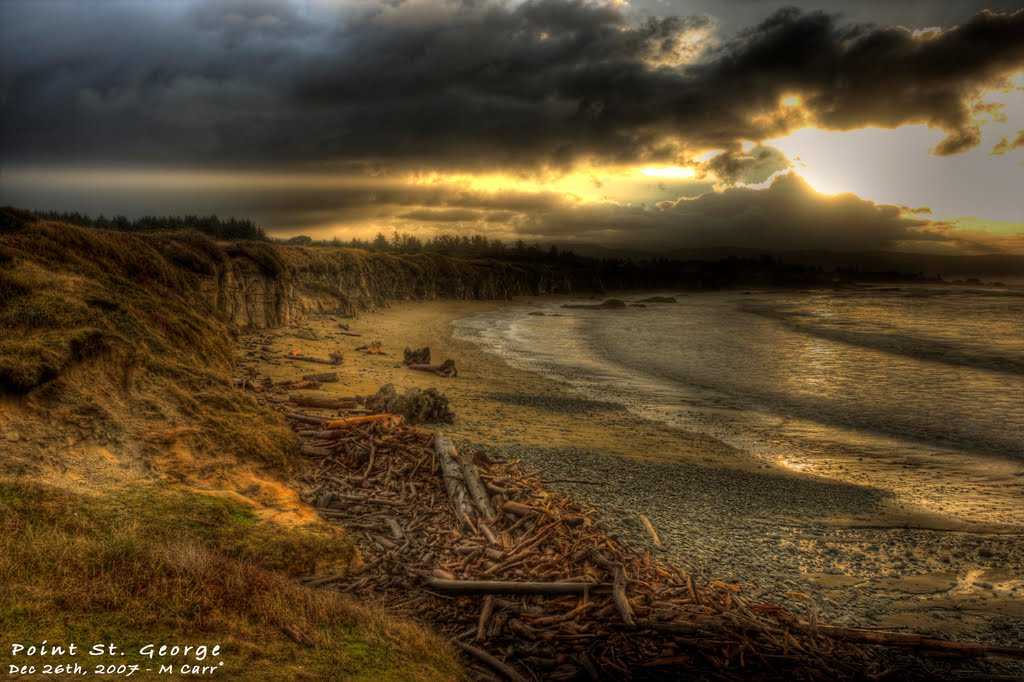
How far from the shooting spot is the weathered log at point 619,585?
4953 millimetres

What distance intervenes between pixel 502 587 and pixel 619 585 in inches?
45.5

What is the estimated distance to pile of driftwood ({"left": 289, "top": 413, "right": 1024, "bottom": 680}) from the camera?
179 inches

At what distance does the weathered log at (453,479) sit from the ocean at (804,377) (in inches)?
282

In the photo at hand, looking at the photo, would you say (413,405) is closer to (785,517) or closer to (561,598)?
(561,598)

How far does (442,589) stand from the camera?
520 cm

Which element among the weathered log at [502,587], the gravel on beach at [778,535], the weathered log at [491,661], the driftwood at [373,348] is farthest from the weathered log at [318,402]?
the driftwood at [373,348]

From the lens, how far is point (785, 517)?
8.25 metres

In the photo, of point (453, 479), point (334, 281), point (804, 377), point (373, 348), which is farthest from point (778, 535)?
point (334, 281)

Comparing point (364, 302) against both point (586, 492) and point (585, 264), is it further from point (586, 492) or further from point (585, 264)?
point (585, 264)

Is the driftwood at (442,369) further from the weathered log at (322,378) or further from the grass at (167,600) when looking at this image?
the grass at (167,600)

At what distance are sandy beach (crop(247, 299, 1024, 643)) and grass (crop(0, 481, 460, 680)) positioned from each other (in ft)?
13.1

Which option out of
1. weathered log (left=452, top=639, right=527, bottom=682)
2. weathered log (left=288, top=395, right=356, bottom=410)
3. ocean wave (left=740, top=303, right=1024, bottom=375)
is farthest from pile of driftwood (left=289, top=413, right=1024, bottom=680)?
ocean wave (left=740, top=303, right=1024, bottom=375)

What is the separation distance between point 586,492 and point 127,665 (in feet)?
20.8

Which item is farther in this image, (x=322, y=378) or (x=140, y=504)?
(x=322, y=378)
